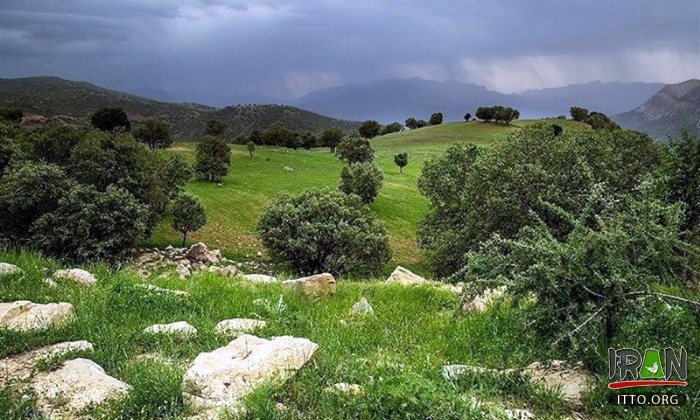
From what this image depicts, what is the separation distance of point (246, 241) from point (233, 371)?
42.3 meters

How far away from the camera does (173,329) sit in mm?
8102

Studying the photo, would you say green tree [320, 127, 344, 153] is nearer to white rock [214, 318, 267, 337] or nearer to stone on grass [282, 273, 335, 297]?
stone on grass [282, 273, 335, 297]

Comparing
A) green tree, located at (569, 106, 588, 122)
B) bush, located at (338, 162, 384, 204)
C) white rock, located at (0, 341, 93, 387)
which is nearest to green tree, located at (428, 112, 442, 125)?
green tree, located at (569, 106, 588, 122)

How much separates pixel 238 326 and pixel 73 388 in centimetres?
294

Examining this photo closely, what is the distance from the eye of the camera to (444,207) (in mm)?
43875

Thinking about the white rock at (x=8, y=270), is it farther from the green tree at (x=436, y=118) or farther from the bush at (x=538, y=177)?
the green tree at (x=436, y=118)

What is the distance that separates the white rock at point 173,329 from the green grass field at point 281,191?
32345mm

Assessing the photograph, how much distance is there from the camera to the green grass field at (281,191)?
47.2m

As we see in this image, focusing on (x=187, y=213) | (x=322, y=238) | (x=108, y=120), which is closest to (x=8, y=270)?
(x=322, y=238)

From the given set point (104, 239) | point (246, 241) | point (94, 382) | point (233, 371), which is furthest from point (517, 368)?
point (246, 241)

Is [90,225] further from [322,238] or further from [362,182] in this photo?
[362,182]

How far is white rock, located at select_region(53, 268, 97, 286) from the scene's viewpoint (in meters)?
11.4

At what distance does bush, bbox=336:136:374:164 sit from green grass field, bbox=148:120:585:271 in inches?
149

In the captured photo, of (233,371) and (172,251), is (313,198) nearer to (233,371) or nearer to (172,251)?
(172,251)
